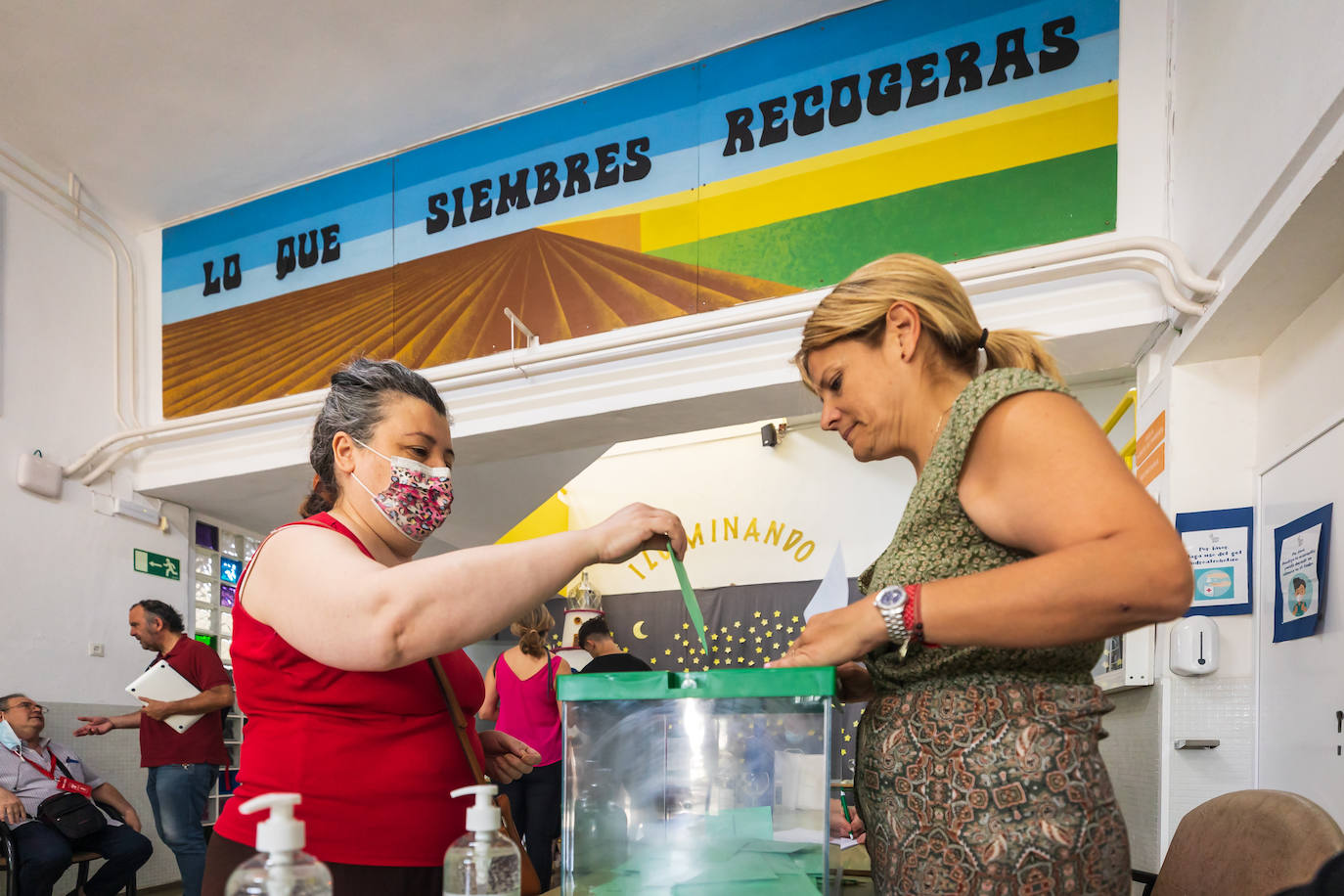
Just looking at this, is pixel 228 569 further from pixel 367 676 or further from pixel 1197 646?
pixel 367 676

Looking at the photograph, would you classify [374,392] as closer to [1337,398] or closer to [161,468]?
[1337,398]

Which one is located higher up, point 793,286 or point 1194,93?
point 1194,93

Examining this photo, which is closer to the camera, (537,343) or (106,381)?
(537,343)

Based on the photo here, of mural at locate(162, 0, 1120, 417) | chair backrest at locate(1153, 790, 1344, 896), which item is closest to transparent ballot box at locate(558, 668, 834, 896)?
chair backrest at locate(1153, 790, 1344, 896)

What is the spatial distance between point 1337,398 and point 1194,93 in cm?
130

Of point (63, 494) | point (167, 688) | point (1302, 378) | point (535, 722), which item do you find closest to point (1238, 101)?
point (1302, 378)

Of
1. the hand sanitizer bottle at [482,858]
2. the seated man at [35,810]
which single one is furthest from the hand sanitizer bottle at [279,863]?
the seated man at [35,810]

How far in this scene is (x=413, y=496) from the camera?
130 centimetres

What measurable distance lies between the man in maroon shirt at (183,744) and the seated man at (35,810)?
0.56 feet

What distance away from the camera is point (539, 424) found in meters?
4.52

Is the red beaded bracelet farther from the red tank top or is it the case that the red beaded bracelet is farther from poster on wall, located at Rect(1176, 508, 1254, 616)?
poster on wall, located at Rect(1176, 508, 1254, 616)

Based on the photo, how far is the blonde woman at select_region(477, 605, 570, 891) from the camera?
415cm

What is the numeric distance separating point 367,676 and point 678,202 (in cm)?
367

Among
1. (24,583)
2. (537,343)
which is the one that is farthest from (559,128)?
(24,583)
